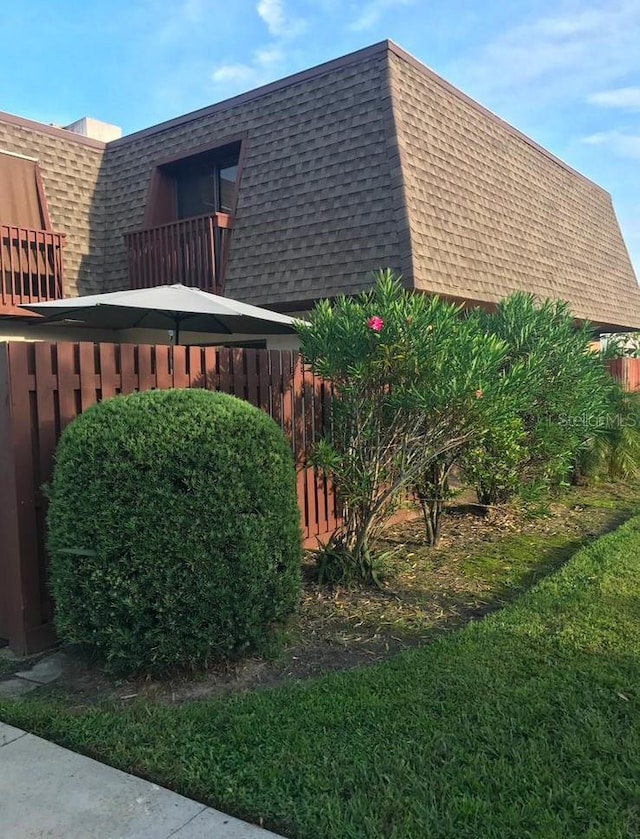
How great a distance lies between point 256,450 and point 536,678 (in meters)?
1.95

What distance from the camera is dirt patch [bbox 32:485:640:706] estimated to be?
3666mm

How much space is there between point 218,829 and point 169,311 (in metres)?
5.09

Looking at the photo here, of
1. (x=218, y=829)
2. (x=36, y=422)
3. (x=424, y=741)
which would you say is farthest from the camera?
(x=36, y=422)

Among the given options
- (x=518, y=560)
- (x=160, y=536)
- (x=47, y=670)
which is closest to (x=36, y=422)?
(x=160, y=536)

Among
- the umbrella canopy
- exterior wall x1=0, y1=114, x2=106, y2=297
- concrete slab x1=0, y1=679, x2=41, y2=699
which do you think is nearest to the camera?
concrete slab x1=0, y1=679, x2=41, y2=699

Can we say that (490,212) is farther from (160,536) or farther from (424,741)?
(424,741)

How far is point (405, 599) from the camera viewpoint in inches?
194

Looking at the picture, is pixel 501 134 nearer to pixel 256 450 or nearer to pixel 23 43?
pixel 23 43

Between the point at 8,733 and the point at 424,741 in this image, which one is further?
the point at 8,733

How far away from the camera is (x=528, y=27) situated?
31.4 feet

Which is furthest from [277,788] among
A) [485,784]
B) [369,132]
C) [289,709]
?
[369,132]

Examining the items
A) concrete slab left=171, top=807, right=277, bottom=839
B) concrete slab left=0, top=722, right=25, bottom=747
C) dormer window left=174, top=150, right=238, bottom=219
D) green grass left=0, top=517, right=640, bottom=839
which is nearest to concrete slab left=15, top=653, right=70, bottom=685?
green grass left=0, top=517, right=640, bottom=839

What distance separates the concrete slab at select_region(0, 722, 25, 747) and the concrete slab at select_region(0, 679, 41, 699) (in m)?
0.33

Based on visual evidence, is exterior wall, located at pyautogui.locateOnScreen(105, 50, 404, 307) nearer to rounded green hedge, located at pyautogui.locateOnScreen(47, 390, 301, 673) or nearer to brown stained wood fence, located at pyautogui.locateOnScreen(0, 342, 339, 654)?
brown stained wood fence, located at pyautogui.locateOnScreen(0, 342, 339, 654)
